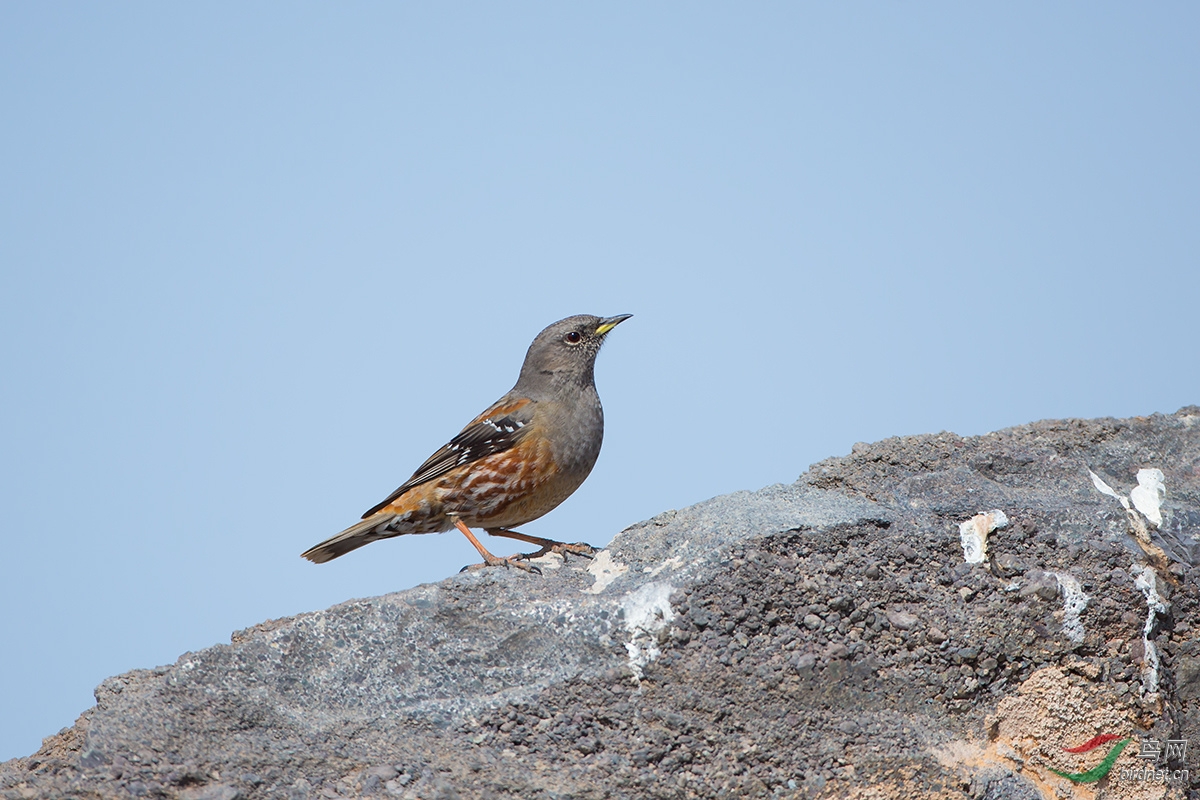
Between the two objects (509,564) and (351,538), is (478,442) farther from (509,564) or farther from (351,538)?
(509,564)

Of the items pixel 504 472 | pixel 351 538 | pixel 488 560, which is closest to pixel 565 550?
pixel 488 560

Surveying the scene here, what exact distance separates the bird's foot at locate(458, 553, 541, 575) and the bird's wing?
927 mm

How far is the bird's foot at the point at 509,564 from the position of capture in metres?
6.78

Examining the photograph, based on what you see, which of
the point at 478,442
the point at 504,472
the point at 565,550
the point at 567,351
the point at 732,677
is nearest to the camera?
the point at 732,677

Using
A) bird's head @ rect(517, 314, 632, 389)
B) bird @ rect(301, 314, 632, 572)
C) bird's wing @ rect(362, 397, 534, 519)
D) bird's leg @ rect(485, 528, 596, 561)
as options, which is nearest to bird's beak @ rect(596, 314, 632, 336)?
bird's head @ rect(517, 314, 632, 389)

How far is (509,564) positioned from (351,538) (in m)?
1.90

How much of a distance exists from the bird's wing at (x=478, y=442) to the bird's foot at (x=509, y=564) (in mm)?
927

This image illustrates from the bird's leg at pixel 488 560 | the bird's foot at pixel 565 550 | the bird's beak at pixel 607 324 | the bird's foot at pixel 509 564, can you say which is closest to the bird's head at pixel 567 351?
the bird's beak at pixel 607 324

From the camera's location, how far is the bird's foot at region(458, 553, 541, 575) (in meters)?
6.78

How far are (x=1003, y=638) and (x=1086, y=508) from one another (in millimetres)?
1193

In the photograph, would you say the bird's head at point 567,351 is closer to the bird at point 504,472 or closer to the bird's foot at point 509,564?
the bird at point 504,472

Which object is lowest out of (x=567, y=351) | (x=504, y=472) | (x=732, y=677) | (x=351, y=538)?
(x=732, y=677)

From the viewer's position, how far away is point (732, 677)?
5.56 metres

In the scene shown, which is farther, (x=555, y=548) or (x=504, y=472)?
(x=504, y=472)
